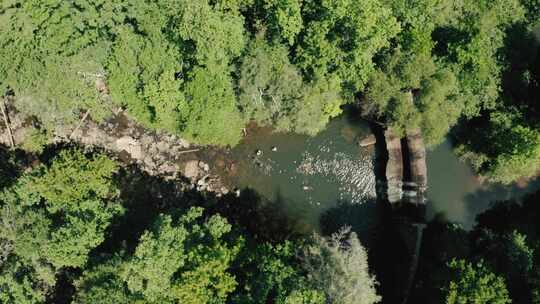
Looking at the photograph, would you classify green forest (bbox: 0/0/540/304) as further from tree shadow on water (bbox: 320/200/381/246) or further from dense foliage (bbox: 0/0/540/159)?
tree shadow on water (bbox: 320/200/381/246)

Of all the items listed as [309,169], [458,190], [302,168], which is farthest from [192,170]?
[458,190]

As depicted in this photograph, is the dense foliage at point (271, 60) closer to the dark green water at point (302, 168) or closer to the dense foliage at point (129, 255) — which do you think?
the dark green water at point (302, 168)

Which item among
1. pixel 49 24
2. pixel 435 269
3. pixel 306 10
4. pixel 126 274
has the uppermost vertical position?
pixel 306 10

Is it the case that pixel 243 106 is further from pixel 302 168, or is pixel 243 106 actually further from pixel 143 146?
pixel 143 146

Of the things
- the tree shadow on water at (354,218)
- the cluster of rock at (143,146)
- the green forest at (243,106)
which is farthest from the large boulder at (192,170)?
the tree shadow on water at (354,218)

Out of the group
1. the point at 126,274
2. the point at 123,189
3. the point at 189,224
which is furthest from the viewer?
the point at 123,189

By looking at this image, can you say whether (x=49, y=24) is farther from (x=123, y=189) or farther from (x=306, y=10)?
(x=306, y=10)

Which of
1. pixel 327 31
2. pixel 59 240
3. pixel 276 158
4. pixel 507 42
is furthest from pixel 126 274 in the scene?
pixel 507 42
